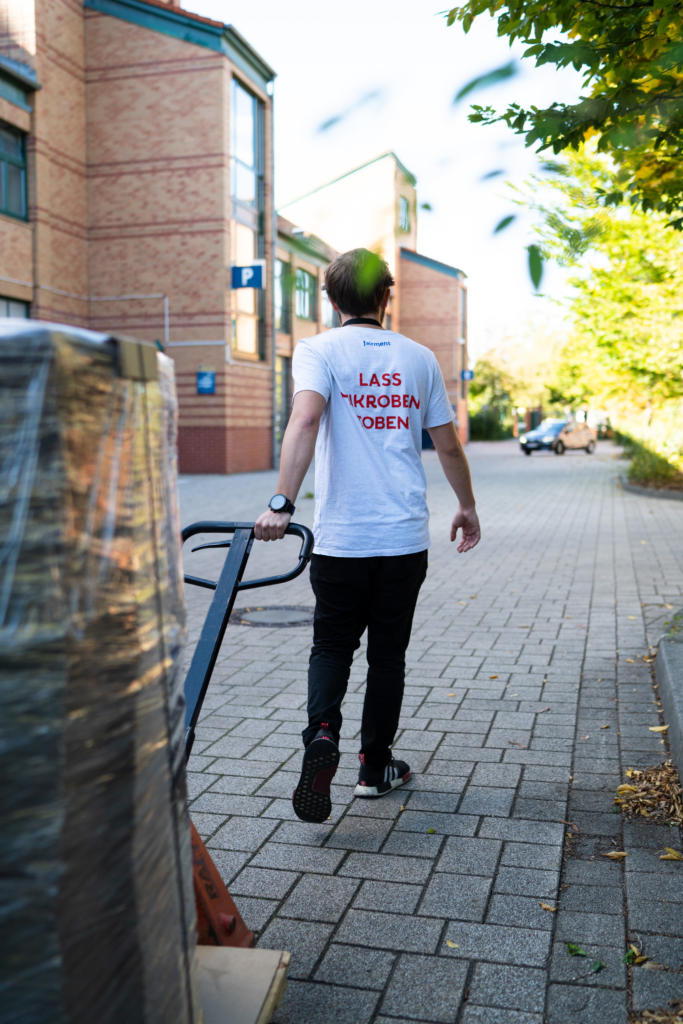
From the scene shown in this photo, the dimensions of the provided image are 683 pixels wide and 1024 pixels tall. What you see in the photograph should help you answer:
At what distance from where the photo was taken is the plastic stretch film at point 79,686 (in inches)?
51.3

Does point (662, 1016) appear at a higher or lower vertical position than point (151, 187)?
lower

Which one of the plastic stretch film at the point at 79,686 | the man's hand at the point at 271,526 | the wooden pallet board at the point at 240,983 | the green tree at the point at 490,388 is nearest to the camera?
the plastic stretch film at the point at 79,686

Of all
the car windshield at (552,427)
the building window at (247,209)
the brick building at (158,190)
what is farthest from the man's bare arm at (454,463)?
the car windshield at (552,427)

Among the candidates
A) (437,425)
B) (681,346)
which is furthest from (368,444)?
(681,346)

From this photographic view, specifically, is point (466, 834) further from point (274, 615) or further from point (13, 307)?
point (13, 307)

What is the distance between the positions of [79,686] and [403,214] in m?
0.90

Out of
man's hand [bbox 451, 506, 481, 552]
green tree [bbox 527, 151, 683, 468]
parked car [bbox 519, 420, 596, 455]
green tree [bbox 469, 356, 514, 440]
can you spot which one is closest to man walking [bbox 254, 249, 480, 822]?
man's hand [bbox 451, 506, 481, 552]

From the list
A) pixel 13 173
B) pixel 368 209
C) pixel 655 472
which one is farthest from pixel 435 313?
pixel 368 209

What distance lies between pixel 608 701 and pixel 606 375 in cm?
1800

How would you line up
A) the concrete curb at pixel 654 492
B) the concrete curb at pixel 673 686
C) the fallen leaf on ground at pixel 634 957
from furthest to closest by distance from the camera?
the concrete curb at pixel 654 492 < the concrete curb at pixel 673 686 < the fallen leaf on ground at pixel 634 957

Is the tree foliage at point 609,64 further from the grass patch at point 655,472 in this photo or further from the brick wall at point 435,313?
the brick wall at point 435,313

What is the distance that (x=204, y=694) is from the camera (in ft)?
8.28

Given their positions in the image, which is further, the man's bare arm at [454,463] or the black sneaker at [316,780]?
the man's bare arm at [454,463]

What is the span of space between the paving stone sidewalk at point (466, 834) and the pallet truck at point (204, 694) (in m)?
0.29
